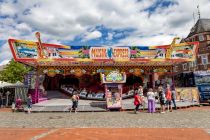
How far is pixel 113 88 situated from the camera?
18.1 meters

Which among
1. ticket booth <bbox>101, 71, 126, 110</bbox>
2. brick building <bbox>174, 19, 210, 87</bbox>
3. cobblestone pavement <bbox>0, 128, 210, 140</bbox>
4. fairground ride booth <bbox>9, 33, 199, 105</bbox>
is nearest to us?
cobblestone pavement <bbox>0, 128, 210, 140</bbox>

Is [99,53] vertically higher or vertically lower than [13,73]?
higher

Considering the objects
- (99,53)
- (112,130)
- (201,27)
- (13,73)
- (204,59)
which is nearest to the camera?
(112,130)

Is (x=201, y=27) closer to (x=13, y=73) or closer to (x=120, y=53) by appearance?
(x=120, y=53)

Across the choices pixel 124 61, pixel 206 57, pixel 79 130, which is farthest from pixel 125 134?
pixel 206 57

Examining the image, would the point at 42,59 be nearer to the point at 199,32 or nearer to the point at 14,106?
the point at 14,106

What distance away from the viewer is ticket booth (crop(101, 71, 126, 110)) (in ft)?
57.3

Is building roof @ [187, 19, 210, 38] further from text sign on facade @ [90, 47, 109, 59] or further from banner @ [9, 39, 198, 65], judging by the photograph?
text sign on facade @ [90, 47, 109, 59]

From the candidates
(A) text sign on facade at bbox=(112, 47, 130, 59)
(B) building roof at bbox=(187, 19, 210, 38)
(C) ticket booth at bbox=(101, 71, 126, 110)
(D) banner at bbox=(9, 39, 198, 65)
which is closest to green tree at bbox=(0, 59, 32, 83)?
(D) banner at bbox=(9, 39, 198, 65)

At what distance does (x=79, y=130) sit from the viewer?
1047 centimetres

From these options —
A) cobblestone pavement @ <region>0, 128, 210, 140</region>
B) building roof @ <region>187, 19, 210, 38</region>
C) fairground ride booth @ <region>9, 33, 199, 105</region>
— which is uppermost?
building roof @ <region>187, 19, 210, 38</region>

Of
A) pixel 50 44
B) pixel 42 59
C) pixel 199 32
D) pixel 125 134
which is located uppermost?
pixel 199 32

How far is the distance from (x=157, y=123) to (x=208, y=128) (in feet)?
7.78

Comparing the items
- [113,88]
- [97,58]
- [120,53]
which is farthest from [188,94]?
[97,58]
